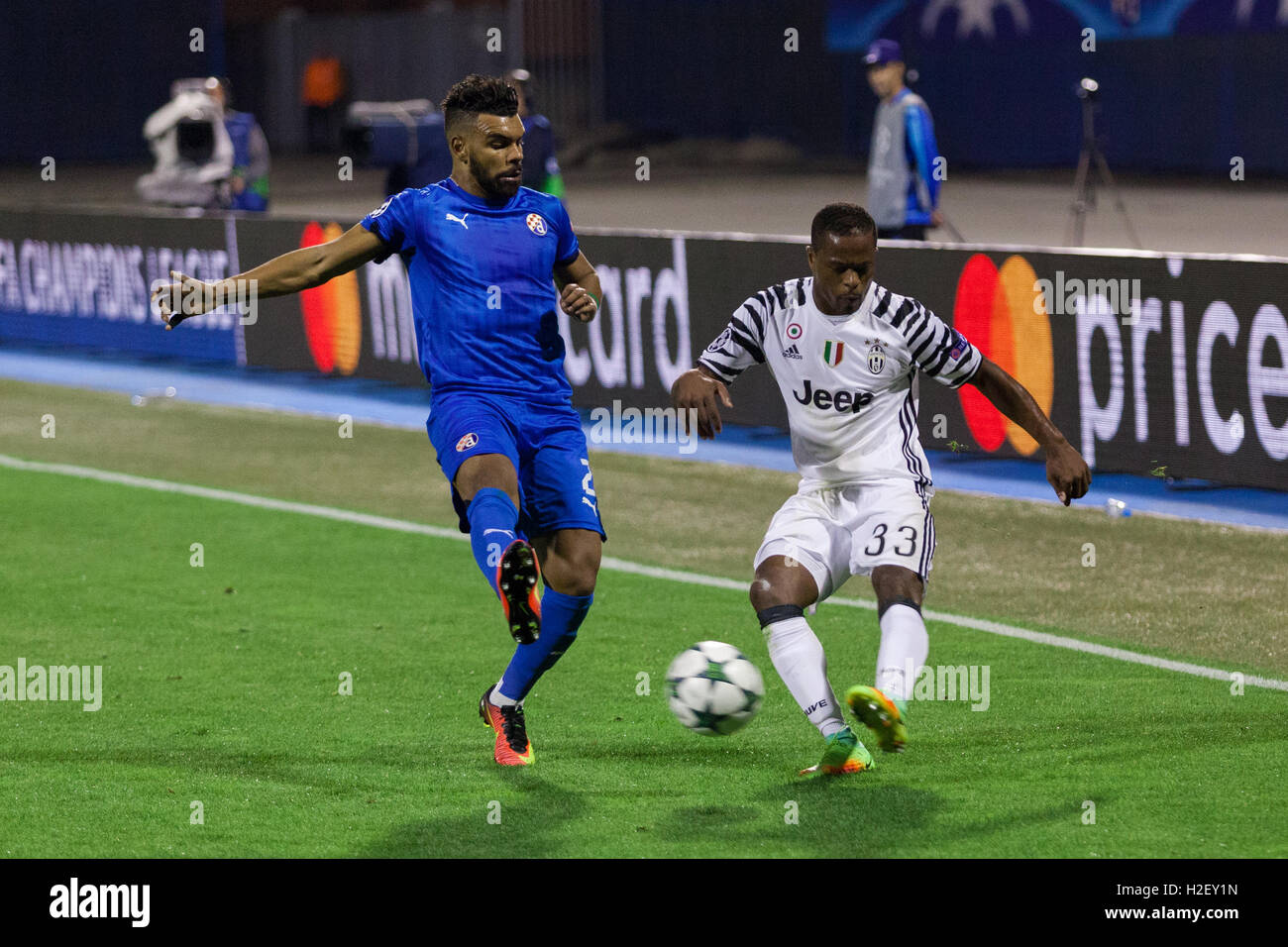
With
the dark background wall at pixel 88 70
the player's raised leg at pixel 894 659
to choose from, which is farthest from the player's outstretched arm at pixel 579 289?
the dark background wall at pixel 88 70

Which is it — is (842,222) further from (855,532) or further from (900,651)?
(900,651)

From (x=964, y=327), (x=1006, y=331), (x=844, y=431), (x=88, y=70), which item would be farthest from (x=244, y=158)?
(x=88, y=70)

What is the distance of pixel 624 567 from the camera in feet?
32.8

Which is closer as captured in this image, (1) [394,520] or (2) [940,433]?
(1) [394,520]

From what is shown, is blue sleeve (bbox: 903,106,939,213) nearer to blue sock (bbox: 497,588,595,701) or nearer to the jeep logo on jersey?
the jeep logo on jersey

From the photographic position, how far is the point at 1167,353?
37.1 ft

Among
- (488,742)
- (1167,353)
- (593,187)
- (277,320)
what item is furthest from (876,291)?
(593,187)

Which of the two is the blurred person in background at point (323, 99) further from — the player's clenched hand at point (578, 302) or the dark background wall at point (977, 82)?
the player's clenched hand at point (578, 302)

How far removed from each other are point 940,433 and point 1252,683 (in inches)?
219

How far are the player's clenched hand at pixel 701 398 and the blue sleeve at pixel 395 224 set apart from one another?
1.02 metres

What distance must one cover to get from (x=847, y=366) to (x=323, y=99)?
46.9 m

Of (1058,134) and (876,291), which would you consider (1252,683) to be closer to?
(876,291)

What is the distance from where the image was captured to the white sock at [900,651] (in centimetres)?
573

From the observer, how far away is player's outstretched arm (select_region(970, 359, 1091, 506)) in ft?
19.6
